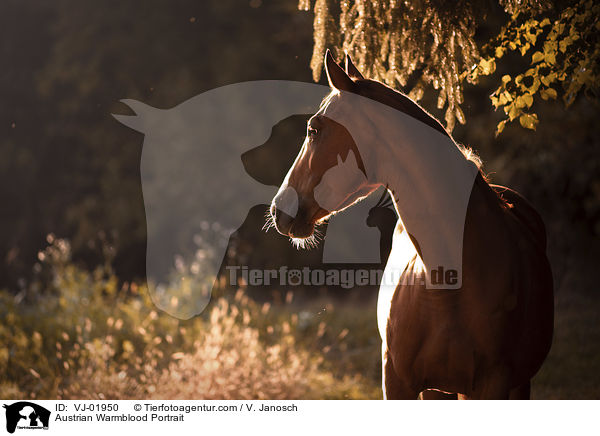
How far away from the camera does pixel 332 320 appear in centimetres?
820

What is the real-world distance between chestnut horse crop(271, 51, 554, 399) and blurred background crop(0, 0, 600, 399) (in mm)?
3199

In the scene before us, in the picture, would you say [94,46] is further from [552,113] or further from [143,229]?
[552,113]

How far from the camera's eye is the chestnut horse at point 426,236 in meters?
2.69

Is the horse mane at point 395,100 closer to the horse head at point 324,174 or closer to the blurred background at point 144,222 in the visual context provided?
the horse head at point 324,174

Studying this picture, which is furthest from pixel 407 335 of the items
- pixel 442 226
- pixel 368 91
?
pixel 368 91

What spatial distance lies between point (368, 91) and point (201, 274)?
→ 542 centimetres

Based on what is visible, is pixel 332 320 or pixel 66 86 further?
pixel 66 86

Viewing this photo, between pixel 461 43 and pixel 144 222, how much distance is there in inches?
426

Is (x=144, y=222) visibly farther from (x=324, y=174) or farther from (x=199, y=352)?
(x=324, y=174)

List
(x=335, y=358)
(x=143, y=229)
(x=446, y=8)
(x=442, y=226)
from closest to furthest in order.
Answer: (x=442, y=226), (x=446, y=8), (x=335, y=358), (x=143, y=229)

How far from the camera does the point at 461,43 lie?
3.81 meters
